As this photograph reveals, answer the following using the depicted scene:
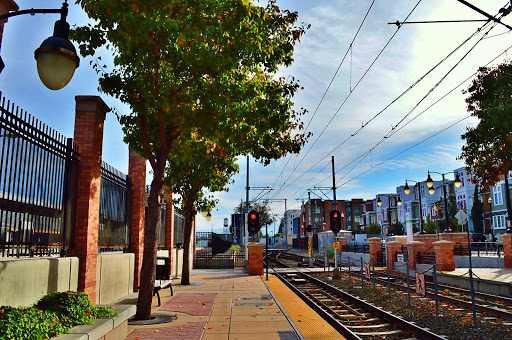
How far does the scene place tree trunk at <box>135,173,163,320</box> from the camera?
30.7 feet

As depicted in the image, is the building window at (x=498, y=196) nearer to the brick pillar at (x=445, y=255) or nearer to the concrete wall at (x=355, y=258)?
the concrete wall at (x=355, y=258)

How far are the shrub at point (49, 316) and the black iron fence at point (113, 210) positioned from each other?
429 cm

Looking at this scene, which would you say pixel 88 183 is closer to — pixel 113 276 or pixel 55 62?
pixel 113 276

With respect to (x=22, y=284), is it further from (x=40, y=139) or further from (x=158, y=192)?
(x=158, y=192)

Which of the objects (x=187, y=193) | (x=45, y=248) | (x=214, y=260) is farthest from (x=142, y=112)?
(x=214, y=260)

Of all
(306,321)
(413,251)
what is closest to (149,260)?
(306,321)

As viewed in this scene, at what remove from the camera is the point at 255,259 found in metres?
22.6

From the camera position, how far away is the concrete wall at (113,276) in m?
9.72

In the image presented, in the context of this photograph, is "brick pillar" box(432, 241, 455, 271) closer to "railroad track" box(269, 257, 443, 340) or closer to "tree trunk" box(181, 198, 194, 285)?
"railroad track" box(269, 257, 443, 340)

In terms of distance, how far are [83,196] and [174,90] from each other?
3.00 metres

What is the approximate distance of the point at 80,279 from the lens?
8312 mm

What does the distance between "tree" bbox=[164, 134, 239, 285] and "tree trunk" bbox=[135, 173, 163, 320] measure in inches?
94.2

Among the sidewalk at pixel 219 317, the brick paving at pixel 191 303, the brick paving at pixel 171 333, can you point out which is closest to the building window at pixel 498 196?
the sidewalk at pixel 219 317

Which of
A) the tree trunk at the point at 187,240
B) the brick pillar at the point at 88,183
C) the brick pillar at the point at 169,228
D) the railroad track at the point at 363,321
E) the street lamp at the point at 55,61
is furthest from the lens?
the brick pillar at the point at 169,228
